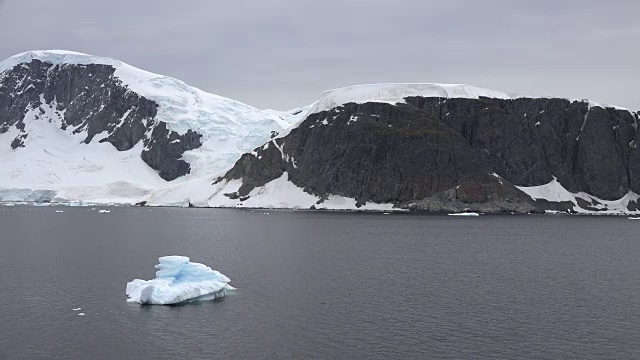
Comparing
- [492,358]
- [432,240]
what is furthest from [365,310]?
[432,240]

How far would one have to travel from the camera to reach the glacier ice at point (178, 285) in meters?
49.7

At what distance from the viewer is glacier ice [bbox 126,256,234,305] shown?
49656mm

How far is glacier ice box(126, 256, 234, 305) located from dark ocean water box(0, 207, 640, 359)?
1043 mm

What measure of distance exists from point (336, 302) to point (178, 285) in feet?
43.5

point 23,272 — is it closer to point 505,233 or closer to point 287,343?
point 287,343

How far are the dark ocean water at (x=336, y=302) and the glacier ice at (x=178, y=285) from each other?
104 centimetres

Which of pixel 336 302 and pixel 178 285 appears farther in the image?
pixel 178 285

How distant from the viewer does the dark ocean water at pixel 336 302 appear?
38031 millimetres

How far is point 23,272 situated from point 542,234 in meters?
92.2

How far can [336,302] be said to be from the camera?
5106cm

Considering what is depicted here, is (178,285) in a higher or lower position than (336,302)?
higher

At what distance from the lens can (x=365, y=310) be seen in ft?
158

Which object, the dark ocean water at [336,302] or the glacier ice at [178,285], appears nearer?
the dark ocean water at [336,302]

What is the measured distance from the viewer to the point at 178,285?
51.9m
